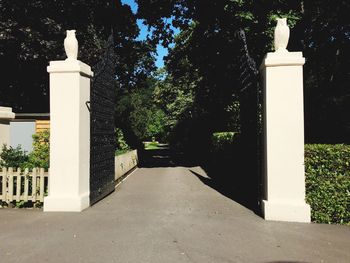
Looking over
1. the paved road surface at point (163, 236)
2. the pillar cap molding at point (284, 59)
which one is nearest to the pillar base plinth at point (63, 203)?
the paved road surface at point (163, 236)

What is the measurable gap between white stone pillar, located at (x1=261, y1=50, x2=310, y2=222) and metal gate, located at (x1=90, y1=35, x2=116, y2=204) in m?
4.36

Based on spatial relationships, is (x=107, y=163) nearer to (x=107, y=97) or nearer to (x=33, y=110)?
(x=107, y=97)

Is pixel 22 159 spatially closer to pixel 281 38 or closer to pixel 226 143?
pixel 281 38

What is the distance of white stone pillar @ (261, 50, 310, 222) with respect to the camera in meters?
6.88

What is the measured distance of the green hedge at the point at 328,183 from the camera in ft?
22.4

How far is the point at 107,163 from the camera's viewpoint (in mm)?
9625

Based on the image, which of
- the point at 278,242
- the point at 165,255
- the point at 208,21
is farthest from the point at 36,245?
the point at 208,21

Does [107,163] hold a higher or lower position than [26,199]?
higher

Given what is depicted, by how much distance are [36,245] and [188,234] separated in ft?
8.43

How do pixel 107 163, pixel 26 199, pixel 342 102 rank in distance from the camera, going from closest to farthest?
pixel 26 199, pixel 107 163, pixel 342 102

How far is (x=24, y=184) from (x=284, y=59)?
6.87 m

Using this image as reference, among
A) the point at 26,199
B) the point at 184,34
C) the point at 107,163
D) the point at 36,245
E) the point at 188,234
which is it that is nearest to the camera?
the point at 36,245

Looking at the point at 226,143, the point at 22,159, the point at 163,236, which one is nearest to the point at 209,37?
the point at 226,143

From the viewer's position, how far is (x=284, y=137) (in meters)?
6.99
